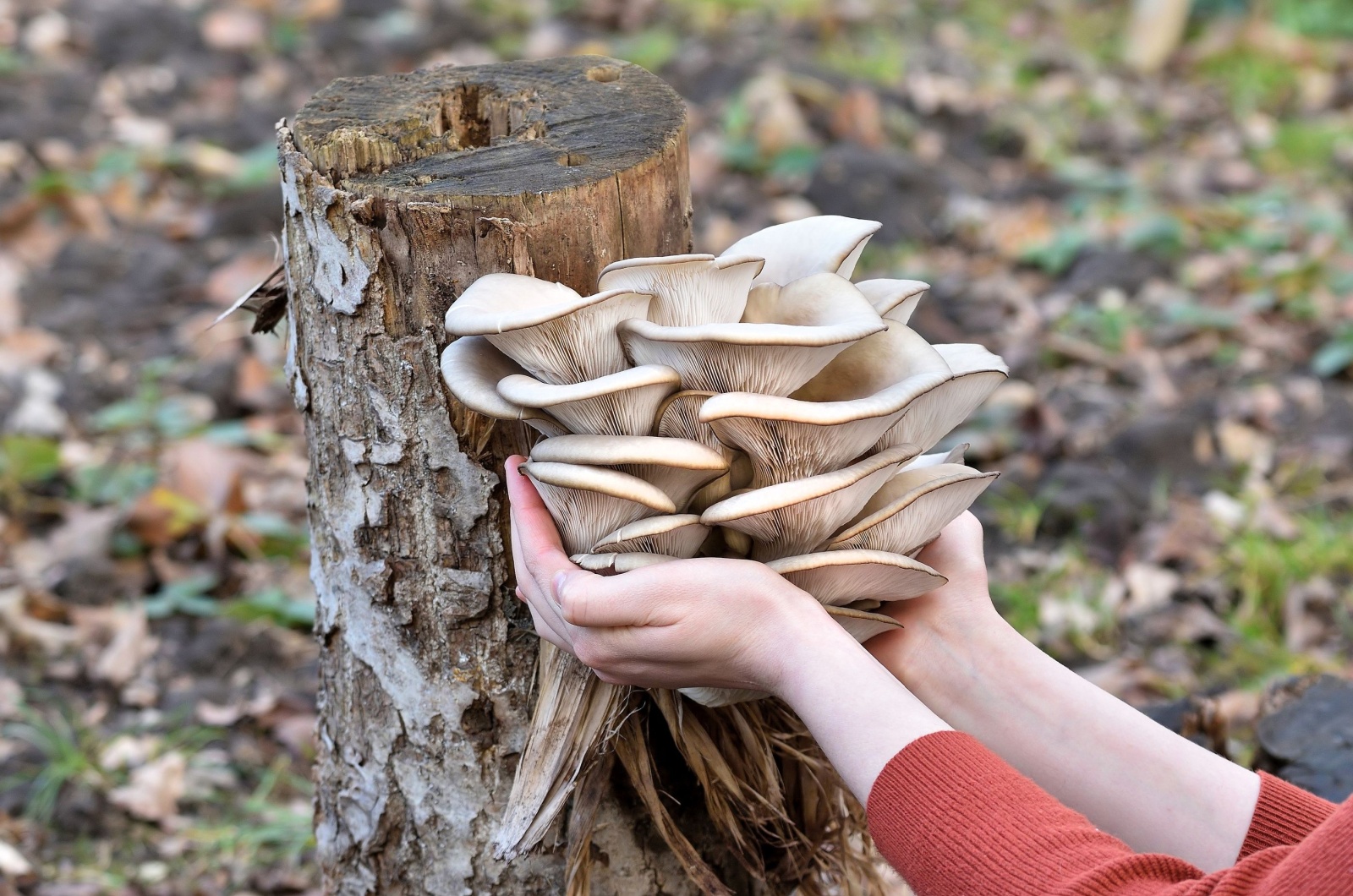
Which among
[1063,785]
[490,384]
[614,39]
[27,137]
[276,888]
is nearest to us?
[490,384]

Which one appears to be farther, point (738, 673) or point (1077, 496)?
point (1077, 496)

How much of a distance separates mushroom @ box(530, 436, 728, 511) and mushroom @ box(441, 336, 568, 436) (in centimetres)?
6

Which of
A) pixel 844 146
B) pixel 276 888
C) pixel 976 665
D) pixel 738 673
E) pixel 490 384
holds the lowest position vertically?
pixel 276 888

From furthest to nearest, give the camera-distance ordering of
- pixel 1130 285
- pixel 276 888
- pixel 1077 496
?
pixel 1130 285
pixel 1077 496
pixel 276 888

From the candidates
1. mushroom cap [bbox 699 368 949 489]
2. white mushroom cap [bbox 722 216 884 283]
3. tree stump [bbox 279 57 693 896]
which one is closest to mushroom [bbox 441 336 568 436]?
tree stump [bbox 279 57 693 896]

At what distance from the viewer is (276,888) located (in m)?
2.80

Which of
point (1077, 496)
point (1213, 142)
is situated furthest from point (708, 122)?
point (1077, 496)

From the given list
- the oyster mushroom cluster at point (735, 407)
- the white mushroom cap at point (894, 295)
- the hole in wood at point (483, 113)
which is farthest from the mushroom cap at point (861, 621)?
the hole in wood at point (483, 113)

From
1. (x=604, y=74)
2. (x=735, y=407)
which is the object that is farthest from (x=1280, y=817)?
(x=604, y=74)

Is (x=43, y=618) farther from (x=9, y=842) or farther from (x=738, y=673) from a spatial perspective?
(x=738, y=673)

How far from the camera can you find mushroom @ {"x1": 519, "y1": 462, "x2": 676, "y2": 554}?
4.68ft

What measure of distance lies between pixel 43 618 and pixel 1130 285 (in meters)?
4.53

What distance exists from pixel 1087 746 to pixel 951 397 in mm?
586

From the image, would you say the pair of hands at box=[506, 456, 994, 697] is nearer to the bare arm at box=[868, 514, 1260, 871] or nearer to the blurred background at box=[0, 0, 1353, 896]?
the bare arm at box=[868, 514, 1260, 871]
